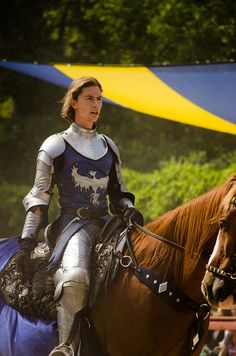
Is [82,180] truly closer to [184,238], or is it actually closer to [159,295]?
[184,238]

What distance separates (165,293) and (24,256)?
89 cm

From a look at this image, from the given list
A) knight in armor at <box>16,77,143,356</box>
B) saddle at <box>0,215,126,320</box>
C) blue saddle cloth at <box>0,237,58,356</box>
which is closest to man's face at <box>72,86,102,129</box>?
knight in armor at <box>16,77,143,356</box>

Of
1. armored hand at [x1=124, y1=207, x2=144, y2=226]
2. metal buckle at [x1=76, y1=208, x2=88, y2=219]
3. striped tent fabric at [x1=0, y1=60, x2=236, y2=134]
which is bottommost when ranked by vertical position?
metal buckle at [x1=76, y1=208, x2=88, y2=219]

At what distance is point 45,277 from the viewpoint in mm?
5535

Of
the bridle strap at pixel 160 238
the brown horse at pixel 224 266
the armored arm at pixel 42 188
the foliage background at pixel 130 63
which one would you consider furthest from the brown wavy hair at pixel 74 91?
the foliage background at pixel 130 63

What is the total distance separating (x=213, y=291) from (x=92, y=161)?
4.04 feet

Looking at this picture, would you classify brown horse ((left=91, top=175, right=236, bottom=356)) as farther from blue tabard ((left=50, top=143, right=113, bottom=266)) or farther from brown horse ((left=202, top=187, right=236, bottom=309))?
blue tabard ((left=50, top=143, right=113, bottom=266))

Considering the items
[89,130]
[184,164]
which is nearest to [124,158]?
[184,164]

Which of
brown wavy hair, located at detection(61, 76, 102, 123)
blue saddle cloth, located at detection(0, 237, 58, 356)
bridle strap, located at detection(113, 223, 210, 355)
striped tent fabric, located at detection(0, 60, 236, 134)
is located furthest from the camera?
striped tent fabric, located at detection(0, 60, 236, 134)

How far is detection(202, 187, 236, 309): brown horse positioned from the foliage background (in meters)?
6.16

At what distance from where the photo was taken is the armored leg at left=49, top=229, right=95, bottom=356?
5.28 metres

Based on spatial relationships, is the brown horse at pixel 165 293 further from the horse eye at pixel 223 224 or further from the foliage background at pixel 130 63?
the foliage background at pixel 130 63

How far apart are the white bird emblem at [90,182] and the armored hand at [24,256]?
43 cm

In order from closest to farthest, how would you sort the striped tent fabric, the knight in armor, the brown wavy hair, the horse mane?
the horse mane
the knight in armor
the brown wavy hair
the striped tent fabric
